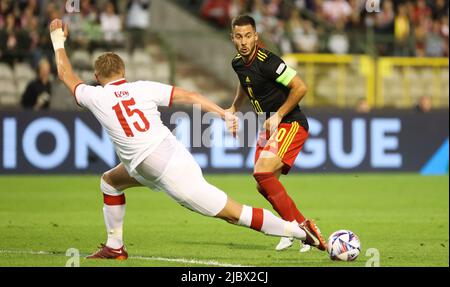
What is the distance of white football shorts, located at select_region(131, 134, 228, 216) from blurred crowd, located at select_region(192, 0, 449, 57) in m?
14.9

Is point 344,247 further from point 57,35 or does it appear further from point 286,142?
point 57,35

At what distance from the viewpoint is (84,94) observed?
31.6ft

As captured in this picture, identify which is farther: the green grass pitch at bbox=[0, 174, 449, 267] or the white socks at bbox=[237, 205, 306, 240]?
the green grass pitch at bbox=[0, 174, 449, 267]

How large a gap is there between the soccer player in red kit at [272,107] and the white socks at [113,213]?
164cm

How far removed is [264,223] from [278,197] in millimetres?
1415

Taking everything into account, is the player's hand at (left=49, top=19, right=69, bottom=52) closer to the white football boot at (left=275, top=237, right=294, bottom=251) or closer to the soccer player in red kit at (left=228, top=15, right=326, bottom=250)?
the soccer player in red kit at (left=228, top=15, right=326, bottom=250)

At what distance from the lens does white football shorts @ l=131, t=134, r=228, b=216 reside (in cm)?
942

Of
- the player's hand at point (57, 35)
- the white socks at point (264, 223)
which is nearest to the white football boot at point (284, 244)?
the white socks at point (264, 223)

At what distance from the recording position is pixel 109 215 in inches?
403

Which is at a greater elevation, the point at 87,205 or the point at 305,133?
the point at 305,133

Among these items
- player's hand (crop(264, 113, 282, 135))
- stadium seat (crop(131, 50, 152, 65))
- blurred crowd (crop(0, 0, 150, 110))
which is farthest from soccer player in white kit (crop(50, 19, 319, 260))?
stadium seat (crop(131, 50, 152, 65))
